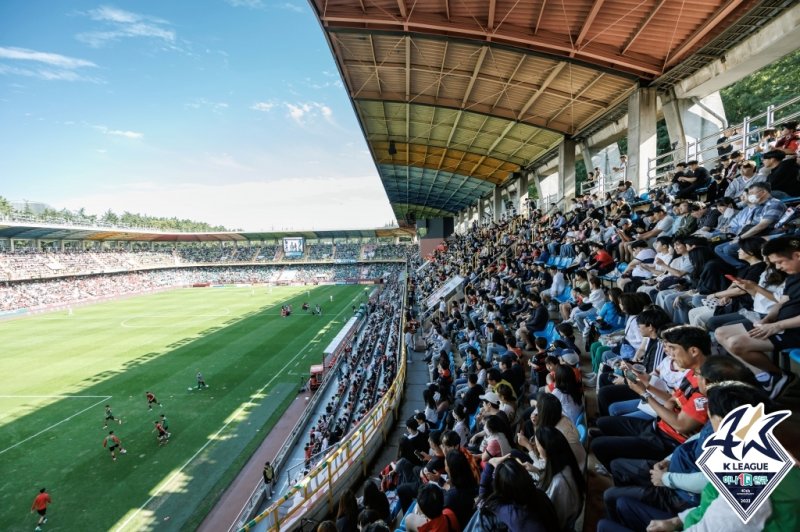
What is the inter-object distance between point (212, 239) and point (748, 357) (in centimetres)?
7778

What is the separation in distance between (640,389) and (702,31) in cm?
1118

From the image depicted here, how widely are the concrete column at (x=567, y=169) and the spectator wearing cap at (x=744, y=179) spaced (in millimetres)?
12604

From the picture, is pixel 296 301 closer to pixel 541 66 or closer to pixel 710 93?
pixel 541 66

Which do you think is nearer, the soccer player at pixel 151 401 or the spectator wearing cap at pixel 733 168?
the spectator wearing cap at pixel 733 168

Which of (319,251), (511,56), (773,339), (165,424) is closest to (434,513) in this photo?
(773,339)

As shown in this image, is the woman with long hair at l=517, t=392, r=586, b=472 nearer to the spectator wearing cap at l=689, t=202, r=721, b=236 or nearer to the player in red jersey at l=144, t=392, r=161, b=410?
the spectator wearing cap at l=689, t=202, r=721, b=236

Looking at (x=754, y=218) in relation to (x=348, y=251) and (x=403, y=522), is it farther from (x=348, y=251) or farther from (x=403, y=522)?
(x=348, y=251)

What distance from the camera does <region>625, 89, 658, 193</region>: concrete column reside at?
1293 centimetres

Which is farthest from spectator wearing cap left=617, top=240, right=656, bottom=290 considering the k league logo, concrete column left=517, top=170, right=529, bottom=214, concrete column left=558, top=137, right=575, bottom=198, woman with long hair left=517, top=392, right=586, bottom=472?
concrete column left=517, top=170, right=529, bottom=214

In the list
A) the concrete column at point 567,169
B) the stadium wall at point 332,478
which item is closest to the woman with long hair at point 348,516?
the stadium wall at point 332,478

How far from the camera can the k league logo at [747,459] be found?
1574 millimetres

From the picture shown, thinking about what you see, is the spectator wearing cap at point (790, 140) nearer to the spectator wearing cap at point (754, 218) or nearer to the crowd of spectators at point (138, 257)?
the spectator wearing cap at point (754, 218)

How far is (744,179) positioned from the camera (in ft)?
21.4

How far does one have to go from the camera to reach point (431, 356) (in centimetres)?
1112
